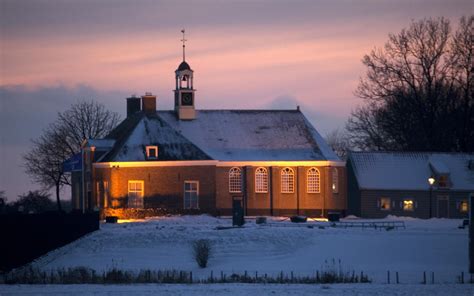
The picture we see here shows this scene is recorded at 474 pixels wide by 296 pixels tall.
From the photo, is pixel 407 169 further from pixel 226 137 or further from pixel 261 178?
pixel 226 137

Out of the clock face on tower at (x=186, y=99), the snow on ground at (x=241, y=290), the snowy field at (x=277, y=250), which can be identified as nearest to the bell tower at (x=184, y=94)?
the clock face on tower at (x=186, y=99)

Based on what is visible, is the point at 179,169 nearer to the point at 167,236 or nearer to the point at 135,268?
the point at 167,236

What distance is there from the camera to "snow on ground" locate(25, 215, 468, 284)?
4831 cm

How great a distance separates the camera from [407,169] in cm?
7519

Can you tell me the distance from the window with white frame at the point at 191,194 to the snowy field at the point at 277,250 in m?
9.92

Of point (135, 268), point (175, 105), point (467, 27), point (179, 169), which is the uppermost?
Answer: point (467, 27)

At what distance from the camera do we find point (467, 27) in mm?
84375

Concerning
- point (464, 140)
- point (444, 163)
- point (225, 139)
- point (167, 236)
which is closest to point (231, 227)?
point (167, 236)

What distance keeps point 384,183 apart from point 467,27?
722 inches

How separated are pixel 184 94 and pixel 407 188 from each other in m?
18.1

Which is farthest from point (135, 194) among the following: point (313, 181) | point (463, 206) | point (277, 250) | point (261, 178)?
point (463, 206)

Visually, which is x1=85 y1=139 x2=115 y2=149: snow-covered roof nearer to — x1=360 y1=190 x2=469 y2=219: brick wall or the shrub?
x1=360 y1=190 x2=469 y2=219: brick wall

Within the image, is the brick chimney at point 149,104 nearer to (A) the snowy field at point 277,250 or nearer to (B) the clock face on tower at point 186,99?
(B) the clock face on tower at point 186,99

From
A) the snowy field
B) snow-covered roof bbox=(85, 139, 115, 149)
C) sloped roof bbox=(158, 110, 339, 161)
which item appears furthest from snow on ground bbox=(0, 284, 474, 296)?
sloped roof bbox=(158, 110, 339, 161)
